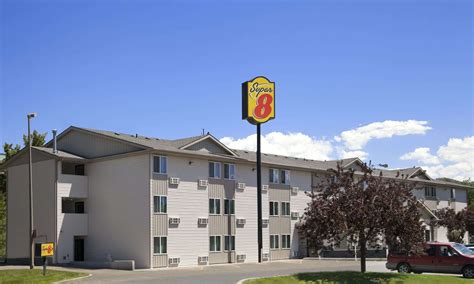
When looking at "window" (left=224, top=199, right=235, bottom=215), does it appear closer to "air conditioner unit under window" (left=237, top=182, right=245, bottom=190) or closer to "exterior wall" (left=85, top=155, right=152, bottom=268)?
"air conditioner unit under window" (left=237, top=182, right=245, bottom=190)

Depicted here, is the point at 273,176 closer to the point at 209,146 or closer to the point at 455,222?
the point at 209,146

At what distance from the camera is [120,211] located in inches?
1580

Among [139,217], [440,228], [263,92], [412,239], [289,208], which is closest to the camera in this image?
[412,239]

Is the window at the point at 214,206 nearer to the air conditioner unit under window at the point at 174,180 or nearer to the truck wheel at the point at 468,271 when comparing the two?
Result: the air conditioner unit under window at the point at 174,180

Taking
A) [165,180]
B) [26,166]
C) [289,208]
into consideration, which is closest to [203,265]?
[165,180]

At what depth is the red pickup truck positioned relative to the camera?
2967 cm

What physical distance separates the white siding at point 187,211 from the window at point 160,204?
1.07 ft

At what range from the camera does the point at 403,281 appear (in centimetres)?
2517

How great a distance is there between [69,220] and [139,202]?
18.2 feet

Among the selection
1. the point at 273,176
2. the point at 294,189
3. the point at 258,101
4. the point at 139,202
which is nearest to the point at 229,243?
the point at 273,176

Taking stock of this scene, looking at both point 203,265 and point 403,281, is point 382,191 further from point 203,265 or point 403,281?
point 203,265

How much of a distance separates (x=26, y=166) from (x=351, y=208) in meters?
27.3

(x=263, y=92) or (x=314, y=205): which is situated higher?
(x=263, y=92)

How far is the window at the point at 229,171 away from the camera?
1735 inches
